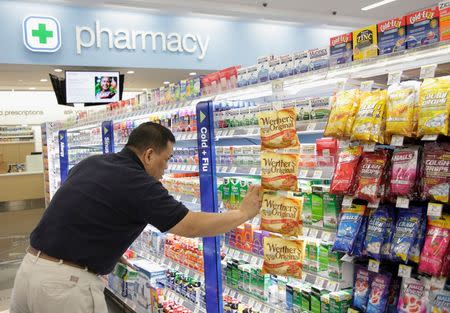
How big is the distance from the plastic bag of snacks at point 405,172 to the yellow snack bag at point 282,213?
513 millimetres

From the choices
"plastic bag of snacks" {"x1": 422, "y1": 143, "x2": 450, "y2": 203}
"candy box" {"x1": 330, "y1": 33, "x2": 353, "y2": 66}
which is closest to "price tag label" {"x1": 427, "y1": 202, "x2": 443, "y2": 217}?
"plastic bag of snacks" {"x1": 422, "y1": 143, "x2": 450, "y2": 203}

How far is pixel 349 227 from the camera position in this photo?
211 cm

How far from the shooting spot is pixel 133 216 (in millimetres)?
2377

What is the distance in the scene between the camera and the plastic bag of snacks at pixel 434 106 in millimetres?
1755

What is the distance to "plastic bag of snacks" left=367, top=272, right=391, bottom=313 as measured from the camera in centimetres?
204

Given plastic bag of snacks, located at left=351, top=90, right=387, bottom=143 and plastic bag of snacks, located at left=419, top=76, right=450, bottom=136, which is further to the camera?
plastic bag of snacks, located at left=351, top=90, right=387, bottom=143

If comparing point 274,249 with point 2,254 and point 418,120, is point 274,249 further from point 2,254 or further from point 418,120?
point 2,254

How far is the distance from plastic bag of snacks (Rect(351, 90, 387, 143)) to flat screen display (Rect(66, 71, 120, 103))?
8199mm

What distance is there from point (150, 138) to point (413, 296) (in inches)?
59.7

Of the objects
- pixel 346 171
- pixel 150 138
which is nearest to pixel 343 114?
pixel 346 171

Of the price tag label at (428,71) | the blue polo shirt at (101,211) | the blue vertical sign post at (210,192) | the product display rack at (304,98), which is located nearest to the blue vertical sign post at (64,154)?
the product display rack at (304,98)

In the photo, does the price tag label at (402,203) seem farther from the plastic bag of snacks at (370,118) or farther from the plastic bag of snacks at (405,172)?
the plastic bag of snacks at (370,118)

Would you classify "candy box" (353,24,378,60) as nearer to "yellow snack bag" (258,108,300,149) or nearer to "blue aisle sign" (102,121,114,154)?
"yellow snack bag" (258,108,300,149)

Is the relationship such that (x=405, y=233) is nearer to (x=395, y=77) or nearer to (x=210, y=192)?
(x=395, y=77)
